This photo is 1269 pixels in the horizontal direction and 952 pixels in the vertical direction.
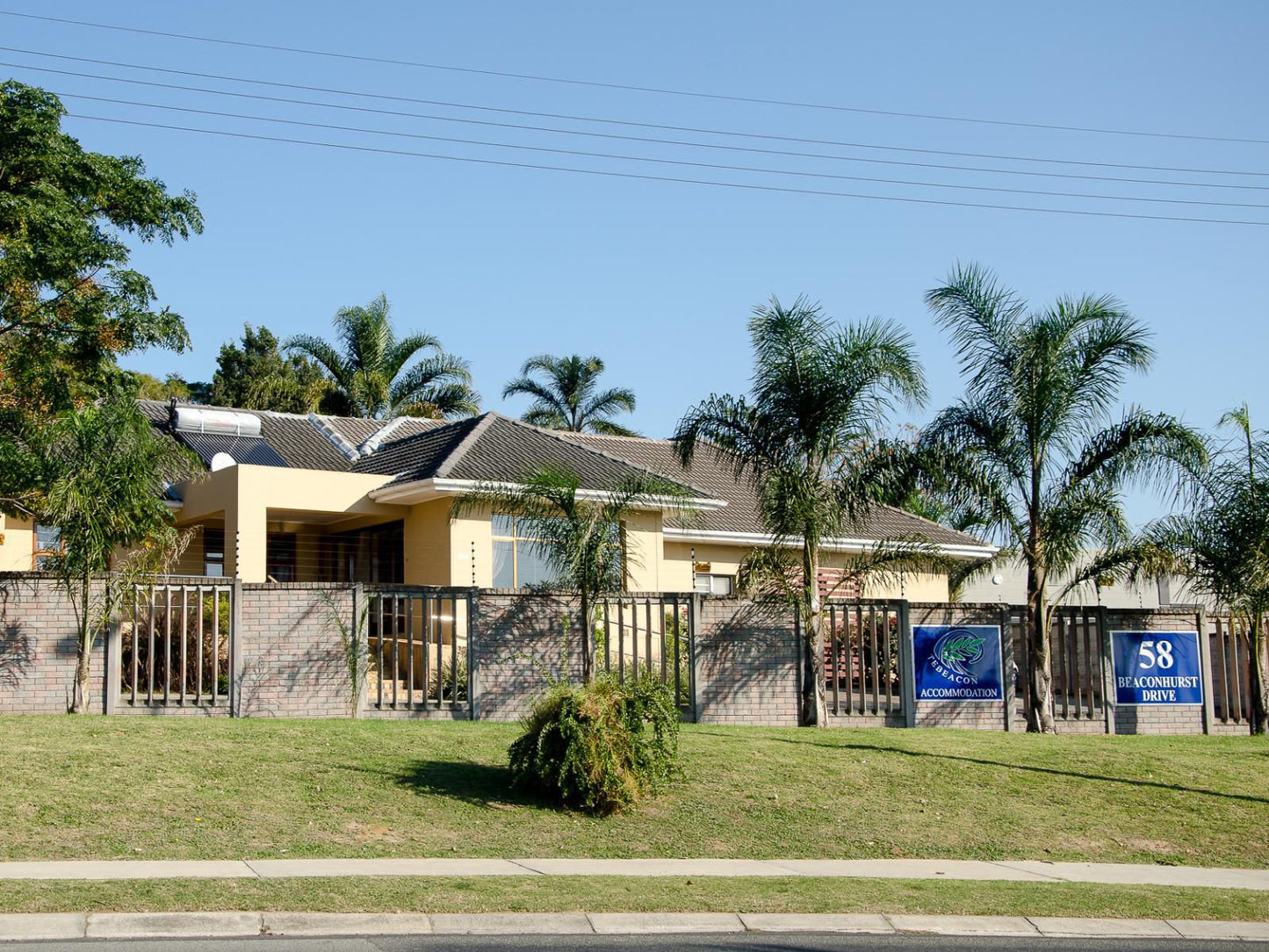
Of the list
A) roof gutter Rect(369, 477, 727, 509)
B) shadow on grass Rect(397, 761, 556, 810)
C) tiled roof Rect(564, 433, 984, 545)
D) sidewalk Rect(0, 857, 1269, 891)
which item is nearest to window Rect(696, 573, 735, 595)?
tiled roof Rect(564, 433, 984, 545)

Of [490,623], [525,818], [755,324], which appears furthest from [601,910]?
[755,324]

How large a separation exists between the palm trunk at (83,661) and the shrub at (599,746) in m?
5.78

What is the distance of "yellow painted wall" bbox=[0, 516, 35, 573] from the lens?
2598 cm

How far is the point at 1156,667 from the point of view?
19.9 m

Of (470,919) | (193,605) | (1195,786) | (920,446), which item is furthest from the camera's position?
(920,446)

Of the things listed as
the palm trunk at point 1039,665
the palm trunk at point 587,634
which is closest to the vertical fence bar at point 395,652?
the palm trunk at point 587,634

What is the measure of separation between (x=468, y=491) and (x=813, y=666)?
6.56 m

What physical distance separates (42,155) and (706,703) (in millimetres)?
15859

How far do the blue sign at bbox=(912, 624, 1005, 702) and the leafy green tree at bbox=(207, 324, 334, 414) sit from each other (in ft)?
100

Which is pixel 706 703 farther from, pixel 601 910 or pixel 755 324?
pixel 601 910

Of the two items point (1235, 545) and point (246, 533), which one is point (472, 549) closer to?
point (246, 533)

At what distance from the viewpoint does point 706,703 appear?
701 inches

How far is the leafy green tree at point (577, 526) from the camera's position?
1738 centimetres

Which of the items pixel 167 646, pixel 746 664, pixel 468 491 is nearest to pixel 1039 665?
pixel 746 664
